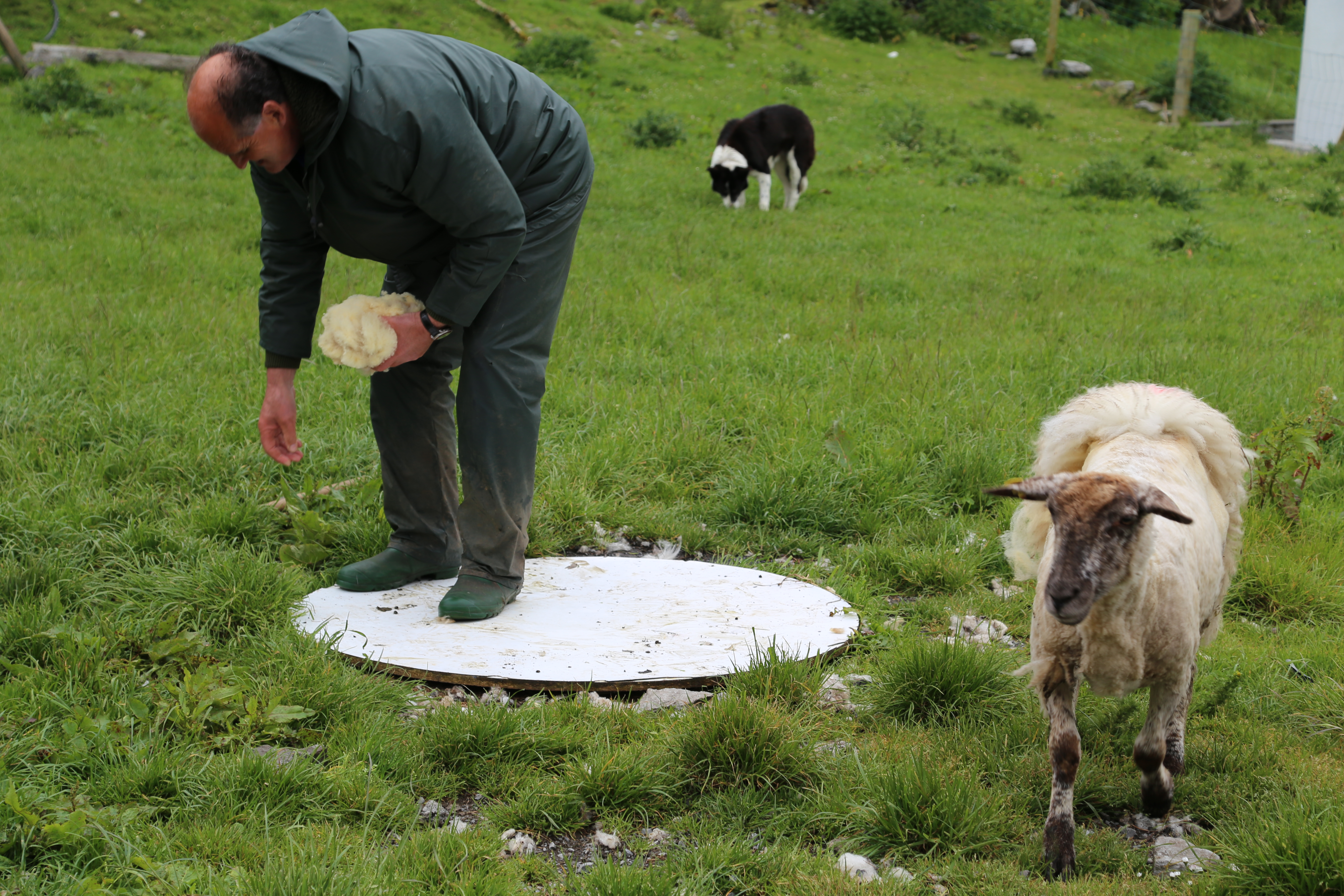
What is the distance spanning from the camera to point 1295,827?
2.48 metres

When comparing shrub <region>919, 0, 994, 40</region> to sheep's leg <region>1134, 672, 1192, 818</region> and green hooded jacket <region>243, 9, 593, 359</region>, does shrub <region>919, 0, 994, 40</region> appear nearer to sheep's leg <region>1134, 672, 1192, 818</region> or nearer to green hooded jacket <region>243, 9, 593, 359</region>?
green hooded jacket <region>243, 9, 593, 359</region>

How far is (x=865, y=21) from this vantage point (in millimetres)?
26188

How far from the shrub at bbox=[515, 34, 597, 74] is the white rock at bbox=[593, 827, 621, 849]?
17.4m

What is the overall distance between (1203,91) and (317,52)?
78.6ft

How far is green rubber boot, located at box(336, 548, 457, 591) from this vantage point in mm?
4230

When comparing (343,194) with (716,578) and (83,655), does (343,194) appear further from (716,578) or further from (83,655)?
(716,578)

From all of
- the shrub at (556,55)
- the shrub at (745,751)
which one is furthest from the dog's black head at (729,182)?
the shrub at (745,751)

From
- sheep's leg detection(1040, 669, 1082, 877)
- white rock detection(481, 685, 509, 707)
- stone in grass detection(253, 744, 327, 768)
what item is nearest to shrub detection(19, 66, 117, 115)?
white rock detection(481, 685, 509, 707)

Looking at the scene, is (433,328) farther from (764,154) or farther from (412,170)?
(764,154)

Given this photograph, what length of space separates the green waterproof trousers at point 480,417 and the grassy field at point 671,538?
1.77ft

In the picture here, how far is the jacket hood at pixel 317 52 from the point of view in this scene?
10.0 ft

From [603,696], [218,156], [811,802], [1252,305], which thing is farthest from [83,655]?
[218,156]

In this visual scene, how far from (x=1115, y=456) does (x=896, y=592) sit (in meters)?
1.62

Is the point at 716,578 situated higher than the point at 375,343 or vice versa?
the point at 375,343
